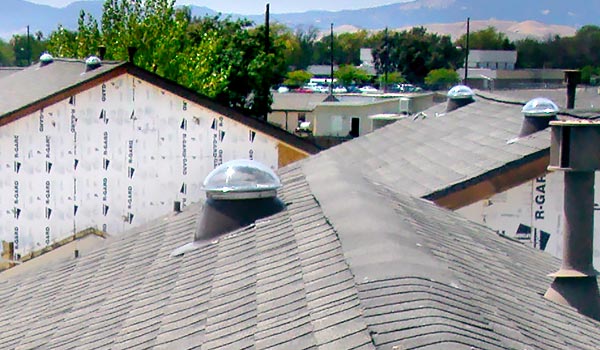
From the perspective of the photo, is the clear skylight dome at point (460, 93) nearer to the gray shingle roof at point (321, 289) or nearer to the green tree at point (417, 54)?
the gray shingle roof at point (321, 289)

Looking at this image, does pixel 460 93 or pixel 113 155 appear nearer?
pixel 460 93

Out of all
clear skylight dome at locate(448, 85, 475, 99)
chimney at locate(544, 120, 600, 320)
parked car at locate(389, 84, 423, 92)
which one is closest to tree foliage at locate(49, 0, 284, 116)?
clear skylight dome at locate(448, 85, 475, 99)

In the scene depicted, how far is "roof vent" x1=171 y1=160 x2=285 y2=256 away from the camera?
27.2 feet

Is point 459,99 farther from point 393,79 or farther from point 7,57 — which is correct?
point 7,57

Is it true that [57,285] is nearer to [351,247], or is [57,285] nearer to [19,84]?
[351,247]

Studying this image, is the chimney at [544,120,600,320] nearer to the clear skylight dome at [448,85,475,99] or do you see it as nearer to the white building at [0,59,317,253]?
the clear skylight dome at [448,85,475,99]

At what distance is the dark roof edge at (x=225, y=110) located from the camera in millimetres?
18422

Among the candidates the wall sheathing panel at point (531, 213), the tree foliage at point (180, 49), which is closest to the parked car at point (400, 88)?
the tree foliage at point (180, 49)

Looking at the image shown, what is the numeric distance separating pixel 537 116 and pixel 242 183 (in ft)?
14.5

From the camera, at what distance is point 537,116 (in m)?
11.4

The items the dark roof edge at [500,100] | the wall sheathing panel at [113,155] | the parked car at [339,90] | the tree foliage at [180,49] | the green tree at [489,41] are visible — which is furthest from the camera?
the green tree at [489,41]

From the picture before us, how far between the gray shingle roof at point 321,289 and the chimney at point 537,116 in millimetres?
2254

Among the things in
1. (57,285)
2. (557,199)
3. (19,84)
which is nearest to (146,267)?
(57,285)

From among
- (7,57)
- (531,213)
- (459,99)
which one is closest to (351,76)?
(7,57)
